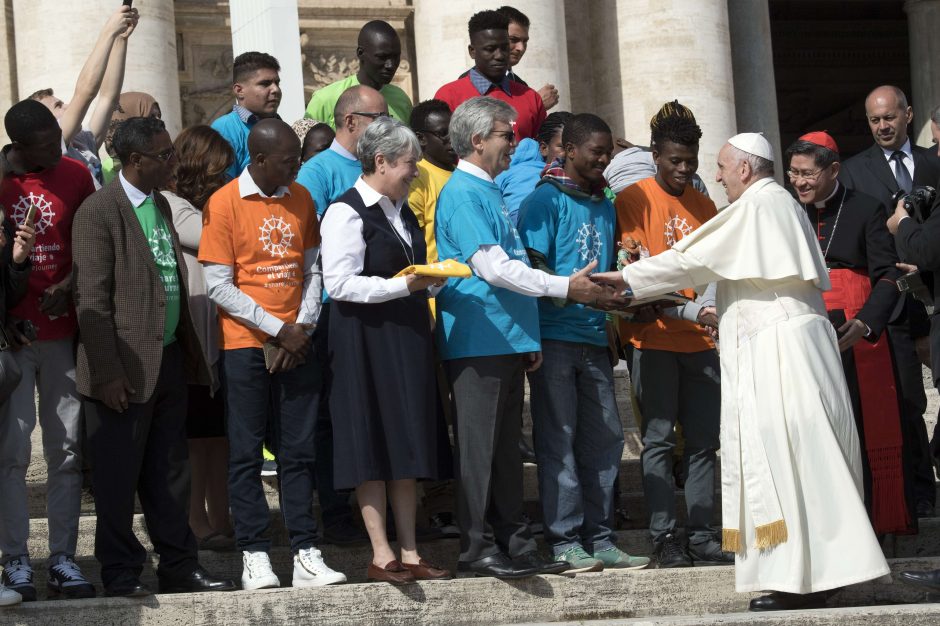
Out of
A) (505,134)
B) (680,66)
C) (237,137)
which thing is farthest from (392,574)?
(680,66)

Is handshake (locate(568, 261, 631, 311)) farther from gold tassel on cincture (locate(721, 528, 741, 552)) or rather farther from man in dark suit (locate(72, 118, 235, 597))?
man in dark suit (locate(72, 118, 235, 597))

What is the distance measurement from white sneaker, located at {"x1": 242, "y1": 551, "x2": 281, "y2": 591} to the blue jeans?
123 centimetres

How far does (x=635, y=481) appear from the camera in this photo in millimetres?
8828

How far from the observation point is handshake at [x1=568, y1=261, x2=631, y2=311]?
6.82 m

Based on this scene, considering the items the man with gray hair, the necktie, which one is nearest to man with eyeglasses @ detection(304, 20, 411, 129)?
the man with gray hair

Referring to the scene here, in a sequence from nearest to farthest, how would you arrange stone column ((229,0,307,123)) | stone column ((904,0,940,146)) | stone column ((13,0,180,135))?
stone column ((229,0,307,123)) → stone column ((13,0,180,135)) → stone column ((904,0,940,146))

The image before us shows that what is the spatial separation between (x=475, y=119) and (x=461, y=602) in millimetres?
2071

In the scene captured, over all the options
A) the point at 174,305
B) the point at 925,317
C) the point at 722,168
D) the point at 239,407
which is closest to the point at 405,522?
the point at 239,407

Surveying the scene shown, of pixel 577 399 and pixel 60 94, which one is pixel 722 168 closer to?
pixel 577 399

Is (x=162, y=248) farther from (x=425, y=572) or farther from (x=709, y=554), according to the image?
(x=709, y=554)

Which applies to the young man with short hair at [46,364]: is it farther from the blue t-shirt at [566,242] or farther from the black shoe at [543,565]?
the blue t-shirt at [566,242]

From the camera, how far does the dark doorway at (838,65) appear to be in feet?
73.2

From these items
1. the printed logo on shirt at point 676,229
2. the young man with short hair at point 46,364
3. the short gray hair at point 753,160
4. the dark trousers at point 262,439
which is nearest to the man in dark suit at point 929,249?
the short gray hair at point 753,160

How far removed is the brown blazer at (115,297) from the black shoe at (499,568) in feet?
4.97
